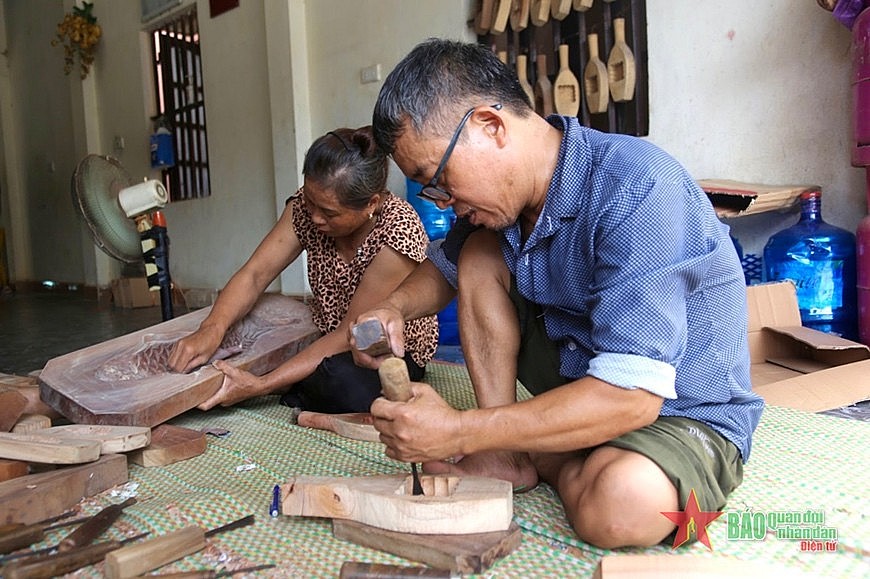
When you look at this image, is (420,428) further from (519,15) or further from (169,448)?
(519,15)

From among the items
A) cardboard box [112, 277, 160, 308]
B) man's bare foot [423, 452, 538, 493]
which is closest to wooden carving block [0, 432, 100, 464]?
man's bare foot [423, 452, 538, 493]

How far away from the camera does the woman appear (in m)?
2.44

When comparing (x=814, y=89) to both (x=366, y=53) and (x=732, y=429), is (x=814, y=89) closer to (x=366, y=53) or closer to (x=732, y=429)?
(x=732, y=429)

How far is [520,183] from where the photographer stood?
150 centimetres

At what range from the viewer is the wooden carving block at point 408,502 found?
4.73 ft

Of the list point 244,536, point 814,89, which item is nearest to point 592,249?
point 244,536

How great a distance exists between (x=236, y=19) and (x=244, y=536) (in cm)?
642

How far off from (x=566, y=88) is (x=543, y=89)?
183mm

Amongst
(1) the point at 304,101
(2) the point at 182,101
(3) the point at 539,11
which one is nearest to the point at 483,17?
(3) the point at 539,11

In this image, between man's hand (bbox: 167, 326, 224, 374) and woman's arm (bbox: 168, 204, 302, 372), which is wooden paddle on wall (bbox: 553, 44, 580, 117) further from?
man's hand (bbox: 167, 326, 224, 374)

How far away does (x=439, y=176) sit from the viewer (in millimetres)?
1474

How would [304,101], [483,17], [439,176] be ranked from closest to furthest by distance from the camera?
[439,176] < [483,17] < [304,101]

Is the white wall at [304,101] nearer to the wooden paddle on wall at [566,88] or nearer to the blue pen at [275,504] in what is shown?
the wooden paddle on wall at [566,88]

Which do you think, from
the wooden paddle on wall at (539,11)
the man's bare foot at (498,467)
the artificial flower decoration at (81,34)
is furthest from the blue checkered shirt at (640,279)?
the artificial flower decoration at (81,34)
